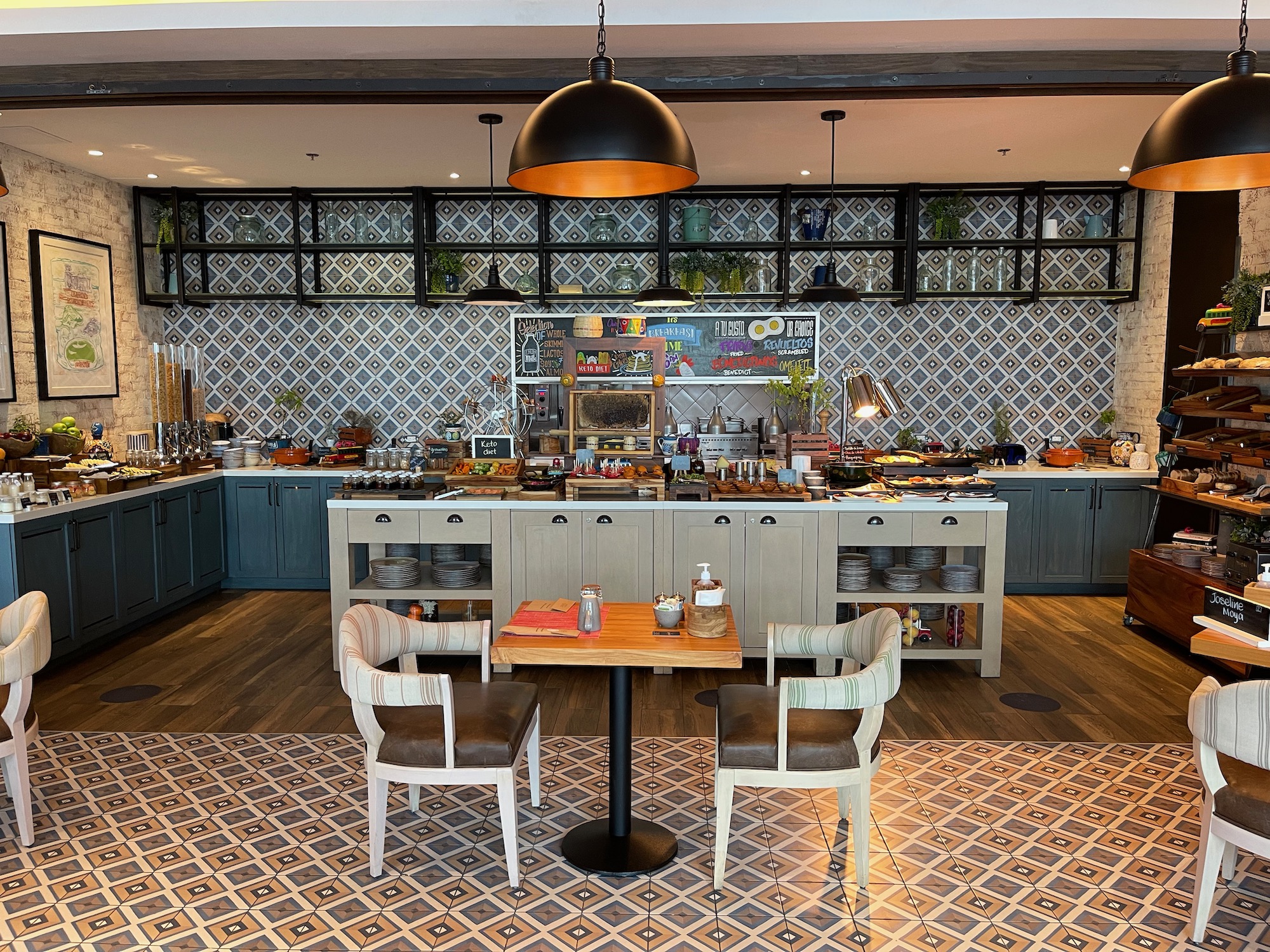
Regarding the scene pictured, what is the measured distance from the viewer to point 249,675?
5.81 meters

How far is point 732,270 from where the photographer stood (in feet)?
28.2

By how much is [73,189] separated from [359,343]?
2.61m

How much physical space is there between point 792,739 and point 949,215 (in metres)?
6.45

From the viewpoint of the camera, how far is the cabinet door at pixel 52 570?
17.9 ft

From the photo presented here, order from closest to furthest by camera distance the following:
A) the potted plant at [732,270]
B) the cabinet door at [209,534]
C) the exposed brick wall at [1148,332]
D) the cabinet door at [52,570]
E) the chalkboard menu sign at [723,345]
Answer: the cabinet door at [52,570] → the cabinet door at [209,534] → the exposed brick wall at [1148,332] → the potted plant at [732,270] → the chalkboard menu sign at [723,345]

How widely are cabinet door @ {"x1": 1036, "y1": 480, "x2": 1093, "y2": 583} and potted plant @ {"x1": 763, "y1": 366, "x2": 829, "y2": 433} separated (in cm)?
204

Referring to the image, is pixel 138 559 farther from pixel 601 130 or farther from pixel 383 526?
pixel 601 130

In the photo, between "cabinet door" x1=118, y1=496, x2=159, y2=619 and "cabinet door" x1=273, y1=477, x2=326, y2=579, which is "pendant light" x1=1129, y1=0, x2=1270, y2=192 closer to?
"cabinet door" x1=118, y1=496, x2=159, y2=619

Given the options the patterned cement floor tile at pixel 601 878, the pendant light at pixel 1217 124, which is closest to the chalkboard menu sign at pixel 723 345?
the patterned cement floor tile at pixel 601 878

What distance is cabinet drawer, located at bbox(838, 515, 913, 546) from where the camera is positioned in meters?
5.78

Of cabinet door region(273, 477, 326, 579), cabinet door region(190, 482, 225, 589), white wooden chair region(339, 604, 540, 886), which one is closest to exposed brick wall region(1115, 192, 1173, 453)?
white wooden chair region(339, 604, 540, 886)

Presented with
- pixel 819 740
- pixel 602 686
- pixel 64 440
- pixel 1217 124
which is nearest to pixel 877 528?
pixel 602 686

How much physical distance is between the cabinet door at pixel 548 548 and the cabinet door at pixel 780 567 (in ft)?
3.21

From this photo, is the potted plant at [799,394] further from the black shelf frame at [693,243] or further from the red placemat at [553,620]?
the red placemat at [553,620]
